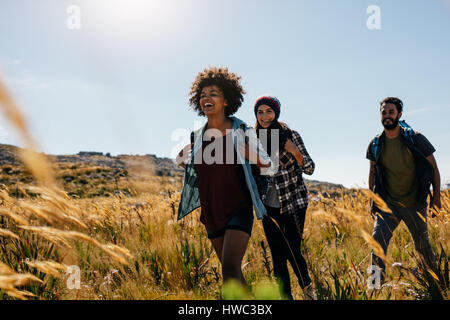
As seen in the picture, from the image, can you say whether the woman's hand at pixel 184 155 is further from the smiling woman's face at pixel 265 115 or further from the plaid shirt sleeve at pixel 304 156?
the plaid shirt sleeve at pixel 304 156

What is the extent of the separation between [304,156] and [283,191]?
1.51 ft

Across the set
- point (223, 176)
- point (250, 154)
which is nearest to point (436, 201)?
point (250, 154)

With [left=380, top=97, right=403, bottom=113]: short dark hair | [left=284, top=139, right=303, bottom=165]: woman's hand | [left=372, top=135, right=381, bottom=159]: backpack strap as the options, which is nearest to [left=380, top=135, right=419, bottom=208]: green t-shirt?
[left=372, top=135, right=381, bottom=159]: backpack strap

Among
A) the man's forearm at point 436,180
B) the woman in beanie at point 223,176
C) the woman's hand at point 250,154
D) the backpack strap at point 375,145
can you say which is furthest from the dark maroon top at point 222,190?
the man's forearm at point 436,180

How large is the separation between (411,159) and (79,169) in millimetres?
49537

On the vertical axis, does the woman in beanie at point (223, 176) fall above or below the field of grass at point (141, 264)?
above

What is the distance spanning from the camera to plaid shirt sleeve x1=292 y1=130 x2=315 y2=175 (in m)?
3.24

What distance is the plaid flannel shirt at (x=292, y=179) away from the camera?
3.14 metres

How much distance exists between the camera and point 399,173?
12.1ft

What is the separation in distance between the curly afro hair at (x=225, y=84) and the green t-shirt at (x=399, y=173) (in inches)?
77.4
